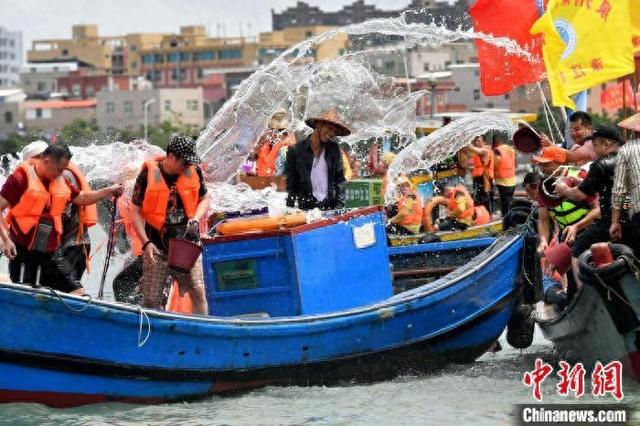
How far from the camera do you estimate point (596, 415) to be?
10055mm

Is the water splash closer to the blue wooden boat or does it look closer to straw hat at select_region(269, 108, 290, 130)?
straw hat at select_region(269, 108, 290, 130)

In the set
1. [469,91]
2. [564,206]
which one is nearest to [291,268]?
[564,206]

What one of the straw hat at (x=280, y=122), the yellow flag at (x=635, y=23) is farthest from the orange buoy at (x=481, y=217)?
the yellow flag at (x=635, y=23)

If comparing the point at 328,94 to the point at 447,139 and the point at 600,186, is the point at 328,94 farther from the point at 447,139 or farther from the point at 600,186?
the point at 600,186

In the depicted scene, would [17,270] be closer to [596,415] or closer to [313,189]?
[313,189]

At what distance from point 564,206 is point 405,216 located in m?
6.20

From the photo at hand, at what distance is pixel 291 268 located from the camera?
10.9 meters

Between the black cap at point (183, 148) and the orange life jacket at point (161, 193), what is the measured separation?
Answer: 168mm

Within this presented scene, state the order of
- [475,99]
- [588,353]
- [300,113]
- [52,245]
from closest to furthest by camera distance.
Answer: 1. [52,245]
2. [588,353]
3. [300,113]
4. [475,99]

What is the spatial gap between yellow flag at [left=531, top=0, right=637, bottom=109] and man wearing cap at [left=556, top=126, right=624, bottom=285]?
2474 mm

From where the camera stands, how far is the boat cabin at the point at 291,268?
35.7ft

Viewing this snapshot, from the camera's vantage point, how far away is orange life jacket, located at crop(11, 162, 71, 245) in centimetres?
1055

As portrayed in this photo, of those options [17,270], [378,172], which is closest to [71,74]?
[378,172]

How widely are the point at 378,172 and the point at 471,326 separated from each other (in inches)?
325
